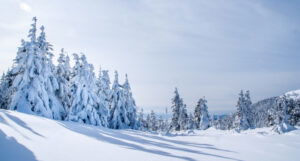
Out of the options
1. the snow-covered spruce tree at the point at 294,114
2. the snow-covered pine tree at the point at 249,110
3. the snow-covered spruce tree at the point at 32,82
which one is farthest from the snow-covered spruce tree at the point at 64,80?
the snow-covered spruce tree at the point at 294,114

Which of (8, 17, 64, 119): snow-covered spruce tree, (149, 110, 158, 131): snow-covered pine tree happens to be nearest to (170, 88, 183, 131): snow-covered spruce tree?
(149, 110, 158, 131): snow-covered pine tree

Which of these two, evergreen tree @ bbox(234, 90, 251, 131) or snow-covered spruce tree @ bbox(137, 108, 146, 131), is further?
evergreen tree @ bbox(234, 90, 251, 131)

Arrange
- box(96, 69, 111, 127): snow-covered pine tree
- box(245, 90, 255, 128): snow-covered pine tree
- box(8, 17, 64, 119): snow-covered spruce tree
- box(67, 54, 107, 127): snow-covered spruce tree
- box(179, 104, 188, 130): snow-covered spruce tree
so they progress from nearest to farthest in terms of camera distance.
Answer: box(8, 17, 64, 119): snow-covered spruce tree, box(67, 54, 107, 127): snow-covered spruce tree, box(96, 69, 111, 127): snow-covered pine tree, box(245, 90, 255, 128): snow-covered pine tree, box(179, 104, 188, 130): snow-covered spruce tree

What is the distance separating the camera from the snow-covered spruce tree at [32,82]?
2312 cm

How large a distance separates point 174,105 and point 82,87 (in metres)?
35.6

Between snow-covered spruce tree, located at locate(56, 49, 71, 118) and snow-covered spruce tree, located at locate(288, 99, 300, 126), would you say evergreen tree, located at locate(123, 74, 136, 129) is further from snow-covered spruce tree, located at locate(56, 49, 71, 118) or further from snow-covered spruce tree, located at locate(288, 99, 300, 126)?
snow-covered spruce tree, located at locate(288, 99, 300, 126)

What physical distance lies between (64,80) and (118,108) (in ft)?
38.5

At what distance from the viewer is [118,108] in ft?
137

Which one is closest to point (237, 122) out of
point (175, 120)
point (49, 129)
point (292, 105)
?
point (175, 120)

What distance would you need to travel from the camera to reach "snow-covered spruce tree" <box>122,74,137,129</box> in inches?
1768

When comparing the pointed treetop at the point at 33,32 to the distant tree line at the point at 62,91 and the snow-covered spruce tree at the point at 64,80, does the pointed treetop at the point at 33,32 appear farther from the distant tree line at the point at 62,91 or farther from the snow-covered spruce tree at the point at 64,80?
the snow-covered spruce tree at the point at 64,80

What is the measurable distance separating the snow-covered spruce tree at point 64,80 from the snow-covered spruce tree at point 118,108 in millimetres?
9402

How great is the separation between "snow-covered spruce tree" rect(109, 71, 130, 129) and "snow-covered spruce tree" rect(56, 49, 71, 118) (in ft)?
30.8

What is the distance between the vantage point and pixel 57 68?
35.3m
